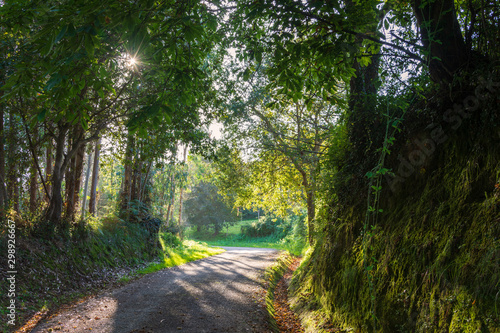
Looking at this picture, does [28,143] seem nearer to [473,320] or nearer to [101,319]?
[101,319]

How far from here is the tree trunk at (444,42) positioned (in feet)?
11.9

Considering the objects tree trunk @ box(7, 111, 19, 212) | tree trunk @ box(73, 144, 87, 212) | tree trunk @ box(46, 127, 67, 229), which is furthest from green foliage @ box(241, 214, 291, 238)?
tree trunk @ box(7, 111, 19, 212)

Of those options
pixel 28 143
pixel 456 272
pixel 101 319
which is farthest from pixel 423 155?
pixel 28 143

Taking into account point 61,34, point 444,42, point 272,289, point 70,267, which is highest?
point 444,42

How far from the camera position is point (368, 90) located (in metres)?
5.97

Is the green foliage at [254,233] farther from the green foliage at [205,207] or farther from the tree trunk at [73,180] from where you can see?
the tree trunk at [73,180]

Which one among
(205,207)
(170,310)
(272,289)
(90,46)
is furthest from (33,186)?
(205,207)

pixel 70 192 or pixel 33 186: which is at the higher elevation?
pixel 33 186

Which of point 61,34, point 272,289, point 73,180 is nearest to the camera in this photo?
point 61,34
